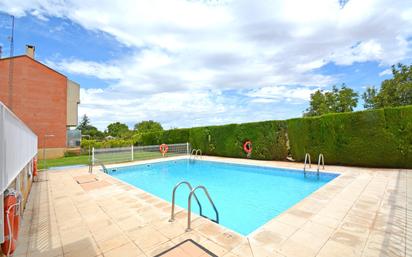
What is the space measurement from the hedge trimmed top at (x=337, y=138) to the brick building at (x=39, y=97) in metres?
16.9

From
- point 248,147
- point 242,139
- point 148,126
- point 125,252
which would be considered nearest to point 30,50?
point 242,139

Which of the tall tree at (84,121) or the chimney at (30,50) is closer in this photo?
the chimney at (30,50)

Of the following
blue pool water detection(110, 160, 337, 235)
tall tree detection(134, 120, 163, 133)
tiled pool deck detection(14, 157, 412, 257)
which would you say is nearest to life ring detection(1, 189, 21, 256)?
tiled pool deck detection(14, 157, 412, 257)

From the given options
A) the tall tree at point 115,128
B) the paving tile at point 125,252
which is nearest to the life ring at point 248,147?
the paving tile at point 125,252

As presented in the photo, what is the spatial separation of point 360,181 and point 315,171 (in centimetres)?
228

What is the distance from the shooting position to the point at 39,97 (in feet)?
57.8

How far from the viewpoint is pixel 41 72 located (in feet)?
58.9

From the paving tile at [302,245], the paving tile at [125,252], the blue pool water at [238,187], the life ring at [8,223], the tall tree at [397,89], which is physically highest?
the tall tree at [397,89]

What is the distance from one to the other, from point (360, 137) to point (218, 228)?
9.88 meters

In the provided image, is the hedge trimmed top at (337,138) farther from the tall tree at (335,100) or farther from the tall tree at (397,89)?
the tall tree at (335,100)

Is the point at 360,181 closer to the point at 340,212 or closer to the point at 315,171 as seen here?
the point at 315,171

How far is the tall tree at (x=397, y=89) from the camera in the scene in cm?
1995

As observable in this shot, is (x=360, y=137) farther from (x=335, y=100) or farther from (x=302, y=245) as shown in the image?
(x=335, y=100)

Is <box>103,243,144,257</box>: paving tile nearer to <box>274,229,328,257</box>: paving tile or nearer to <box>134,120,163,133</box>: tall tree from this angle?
<box>274,229,328,257</box>: paving tile
